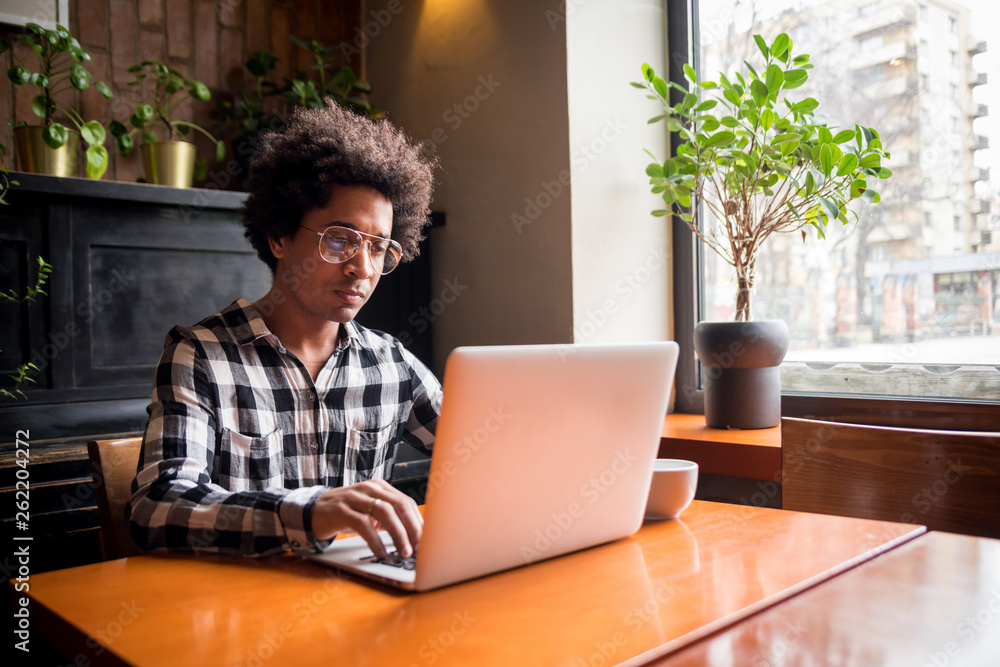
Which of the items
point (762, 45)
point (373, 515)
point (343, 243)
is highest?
point (762, 45)

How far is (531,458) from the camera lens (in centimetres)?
84

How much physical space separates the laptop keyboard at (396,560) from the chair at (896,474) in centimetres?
70

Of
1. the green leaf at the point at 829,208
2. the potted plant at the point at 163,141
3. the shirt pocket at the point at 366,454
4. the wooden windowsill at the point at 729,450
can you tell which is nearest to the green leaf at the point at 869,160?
the green leaf at the point at 829,208

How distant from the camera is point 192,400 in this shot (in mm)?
1209

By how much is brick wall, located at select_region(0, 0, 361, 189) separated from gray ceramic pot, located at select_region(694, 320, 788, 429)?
5.87 ft

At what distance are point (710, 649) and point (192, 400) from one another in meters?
0.87

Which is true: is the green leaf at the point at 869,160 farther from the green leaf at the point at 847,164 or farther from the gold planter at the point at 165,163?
the gold planter at the point at 165,163

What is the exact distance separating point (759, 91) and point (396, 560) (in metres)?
1.61

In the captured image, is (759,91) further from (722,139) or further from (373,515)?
(373,515)

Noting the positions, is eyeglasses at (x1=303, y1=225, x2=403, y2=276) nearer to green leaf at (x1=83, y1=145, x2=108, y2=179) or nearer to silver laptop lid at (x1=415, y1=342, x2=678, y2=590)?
silver laptop lid at (x1=415, y1=342, x2=678, y2=590)

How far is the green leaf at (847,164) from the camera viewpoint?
189 centimetres

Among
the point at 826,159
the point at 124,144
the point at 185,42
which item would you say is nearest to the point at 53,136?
the point at 124,144

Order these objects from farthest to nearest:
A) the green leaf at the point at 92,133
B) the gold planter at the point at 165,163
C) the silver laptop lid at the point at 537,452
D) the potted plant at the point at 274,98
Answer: the potted plant at the point at 274,98
the gold planter at the point at 165,163
the green leaf at the point at 92,133
the silver laptop lid at the point at 537,452

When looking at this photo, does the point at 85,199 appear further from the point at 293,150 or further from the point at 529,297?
the point at 529,297
